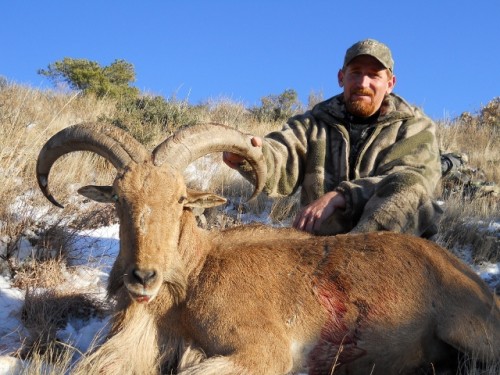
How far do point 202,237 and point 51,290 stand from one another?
172cm

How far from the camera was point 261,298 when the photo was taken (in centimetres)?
429

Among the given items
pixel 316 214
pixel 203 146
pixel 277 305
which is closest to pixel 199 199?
pixel 203 146

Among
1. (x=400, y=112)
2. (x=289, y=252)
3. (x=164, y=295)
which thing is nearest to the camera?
(x=164, y=295)

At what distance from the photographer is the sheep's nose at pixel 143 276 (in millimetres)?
3780

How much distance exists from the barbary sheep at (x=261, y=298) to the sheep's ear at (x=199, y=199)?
11 mm

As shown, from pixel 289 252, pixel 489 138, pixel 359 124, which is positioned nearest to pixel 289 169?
pixel 359 124

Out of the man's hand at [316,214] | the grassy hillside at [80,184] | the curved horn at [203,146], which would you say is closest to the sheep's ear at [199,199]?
the curved horn at [203,146]

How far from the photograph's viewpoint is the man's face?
6.70 meters

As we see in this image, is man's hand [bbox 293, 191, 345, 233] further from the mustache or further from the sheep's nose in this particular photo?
the sheep's nose

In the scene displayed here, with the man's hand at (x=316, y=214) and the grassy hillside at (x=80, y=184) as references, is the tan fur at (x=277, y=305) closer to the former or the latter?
the man's hand at (x=316, y=214)

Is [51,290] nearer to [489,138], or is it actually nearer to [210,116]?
[210,116]

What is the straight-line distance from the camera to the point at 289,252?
464cm

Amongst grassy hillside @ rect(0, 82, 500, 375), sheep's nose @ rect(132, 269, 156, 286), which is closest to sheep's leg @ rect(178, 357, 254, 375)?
sheep's nose @ rect(132, 269, 156, 286)

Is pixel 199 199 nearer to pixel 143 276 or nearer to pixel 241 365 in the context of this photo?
pixel 143 276
